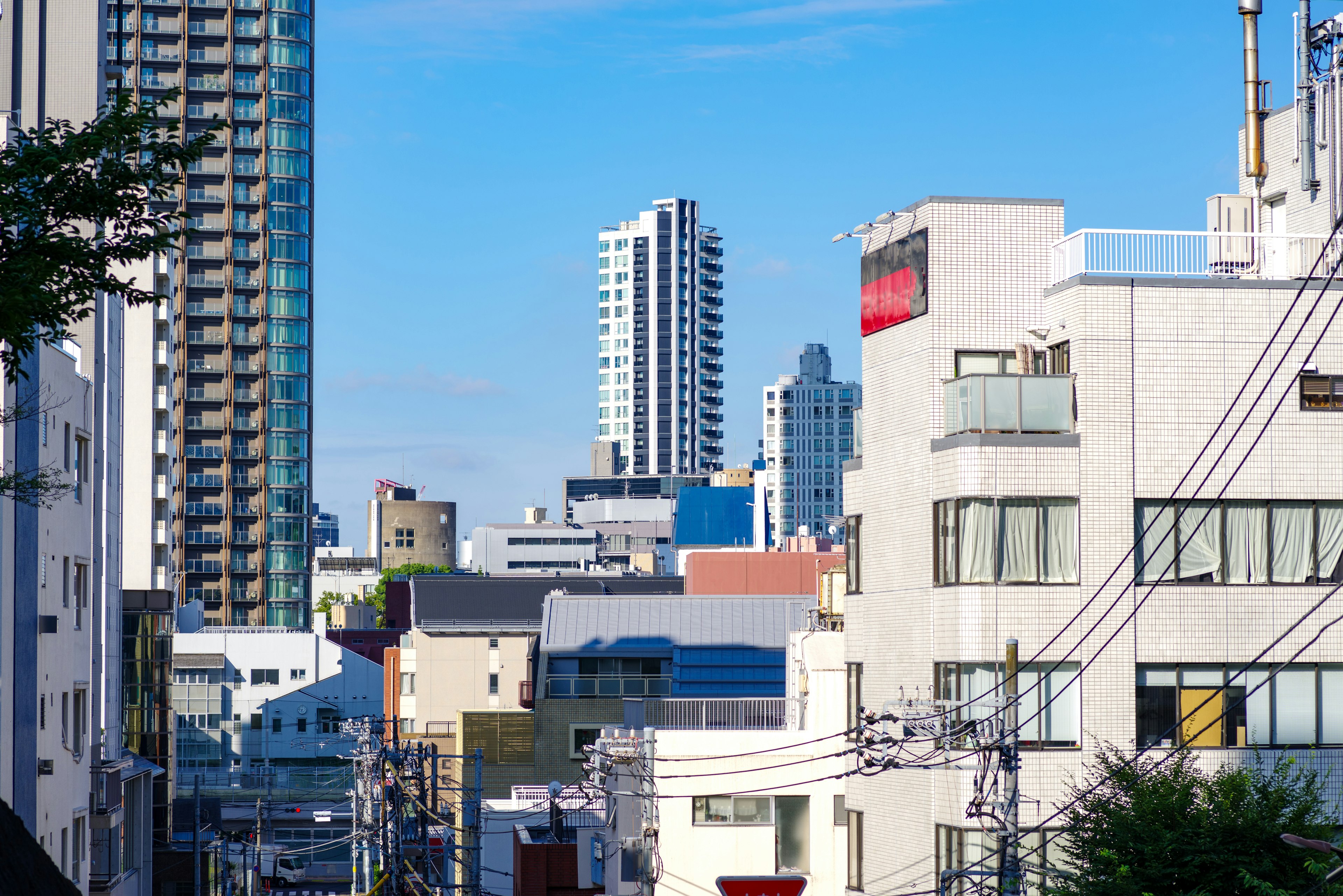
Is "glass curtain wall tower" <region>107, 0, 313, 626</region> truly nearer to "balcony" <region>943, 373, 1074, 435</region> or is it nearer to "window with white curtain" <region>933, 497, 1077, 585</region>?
"window with white curtain" <region>933, 497, 1077, 585</region>

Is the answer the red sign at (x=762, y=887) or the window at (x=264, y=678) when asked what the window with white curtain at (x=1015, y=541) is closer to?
the red sign at (x=762, y=887)

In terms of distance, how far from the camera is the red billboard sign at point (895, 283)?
115ft

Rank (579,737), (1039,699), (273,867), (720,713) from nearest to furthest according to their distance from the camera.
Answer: (1039,699) → (720,713) → (579,737) → (273,867)

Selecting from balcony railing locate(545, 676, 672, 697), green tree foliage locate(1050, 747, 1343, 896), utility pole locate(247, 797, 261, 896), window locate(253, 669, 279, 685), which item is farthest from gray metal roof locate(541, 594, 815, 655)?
green tree foliage locate(1050, 747, 1343, 896)

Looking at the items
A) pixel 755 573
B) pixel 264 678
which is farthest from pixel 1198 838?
pixel 264 678

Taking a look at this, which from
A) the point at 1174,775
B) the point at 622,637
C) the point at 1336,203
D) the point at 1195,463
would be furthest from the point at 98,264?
the point at 622,637

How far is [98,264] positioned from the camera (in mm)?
17266

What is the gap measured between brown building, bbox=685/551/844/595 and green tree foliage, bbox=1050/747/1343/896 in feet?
191

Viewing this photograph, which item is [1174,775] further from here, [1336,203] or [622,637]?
[622,637]

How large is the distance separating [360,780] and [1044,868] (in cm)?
3585

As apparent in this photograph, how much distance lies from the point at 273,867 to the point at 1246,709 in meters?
70.3

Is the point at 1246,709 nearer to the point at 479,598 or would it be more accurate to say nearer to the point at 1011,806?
the point at 1011,806

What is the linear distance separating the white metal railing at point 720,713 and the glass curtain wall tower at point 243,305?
9260cm

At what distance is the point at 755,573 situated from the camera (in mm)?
Result: 87688
